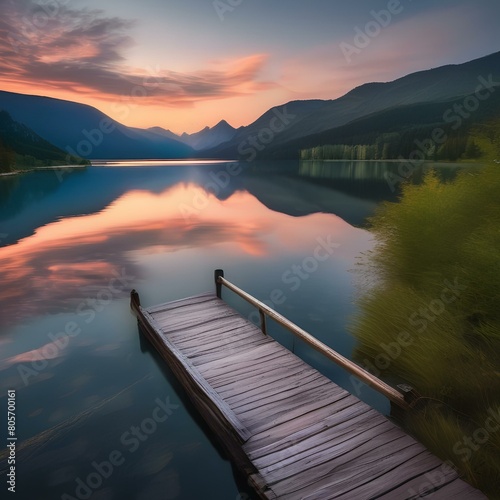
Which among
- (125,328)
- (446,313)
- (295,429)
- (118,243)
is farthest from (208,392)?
(118,243)

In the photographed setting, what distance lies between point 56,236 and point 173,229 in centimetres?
972

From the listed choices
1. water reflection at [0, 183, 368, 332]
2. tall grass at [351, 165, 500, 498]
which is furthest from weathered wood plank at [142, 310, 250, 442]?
water reflection at [0, 183, 368, 332]

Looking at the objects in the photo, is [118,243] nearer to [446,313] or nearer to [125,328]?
[125,328]

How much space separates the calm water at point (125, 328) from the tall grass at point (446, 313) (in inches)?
58.7

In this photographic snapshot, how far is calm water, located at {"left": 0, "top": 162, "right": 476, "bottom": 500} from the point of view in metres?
6.86

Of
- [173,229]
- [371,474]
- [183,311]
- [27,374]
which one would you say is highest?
[371,474]

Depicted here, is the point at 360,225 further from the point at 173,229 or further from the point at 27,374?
the point at 27,374

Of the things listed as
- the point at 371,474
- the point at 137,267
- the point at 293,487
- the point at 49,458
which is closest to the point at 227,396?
the point at 293,487

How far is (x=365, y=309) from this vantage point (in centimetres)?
1034

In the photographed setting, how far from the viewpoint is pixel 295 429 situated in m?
6.27

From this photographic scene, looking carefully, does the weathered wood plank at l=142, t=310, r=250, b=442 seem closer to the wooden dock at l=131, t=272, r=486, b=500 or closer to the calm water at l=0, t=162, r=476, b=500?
the wooden dock at l=131, t=272, r=486, b=500

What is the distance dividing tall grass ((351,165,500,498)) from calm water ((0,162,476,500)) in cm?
149

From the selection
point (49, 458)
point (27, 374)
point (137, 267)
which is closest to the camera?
point (49, 458)

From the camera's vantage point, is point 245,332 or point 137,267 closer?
point 245,332
